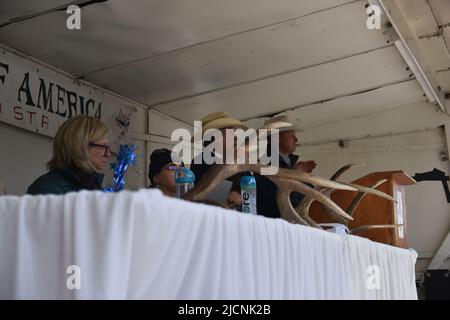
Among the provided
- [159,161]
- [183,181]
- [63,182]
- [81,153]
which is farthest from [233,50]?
[63,182]

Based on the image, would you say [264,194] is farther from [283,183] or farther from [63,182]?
[63,182]

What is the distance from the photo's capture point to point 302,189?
184 cm

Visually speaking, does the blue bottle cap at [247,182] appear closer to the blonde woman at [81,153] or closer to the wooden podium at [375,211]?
the blonde woman at [81,153]

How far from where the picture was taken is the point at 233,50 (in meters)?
2.90

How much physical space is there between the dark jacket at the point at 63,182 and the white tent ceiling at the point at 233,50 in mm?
1066

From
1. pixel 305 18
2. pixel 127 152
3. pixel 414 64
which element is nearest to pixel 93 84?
pixel 305 18

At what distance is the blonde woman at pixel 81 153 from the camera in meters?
1.46

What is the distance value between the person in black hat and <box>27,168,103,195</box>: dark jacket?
1.99ft

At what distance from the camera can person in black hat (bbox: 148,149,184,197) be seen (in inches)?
84.1

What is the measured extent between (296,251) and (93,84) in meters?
2.10

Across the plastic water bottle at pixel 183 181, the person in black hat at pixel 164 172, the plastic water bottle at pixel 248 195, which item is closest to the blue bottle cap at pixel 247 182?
the plastic water bottle at pixel 248 195

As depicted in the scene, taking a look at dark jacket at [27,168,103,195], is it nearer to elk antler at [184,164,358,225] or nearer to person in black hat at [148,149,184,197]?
elk antler at [184,164,358,225]

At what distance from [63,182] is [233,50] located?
1.68 meters
